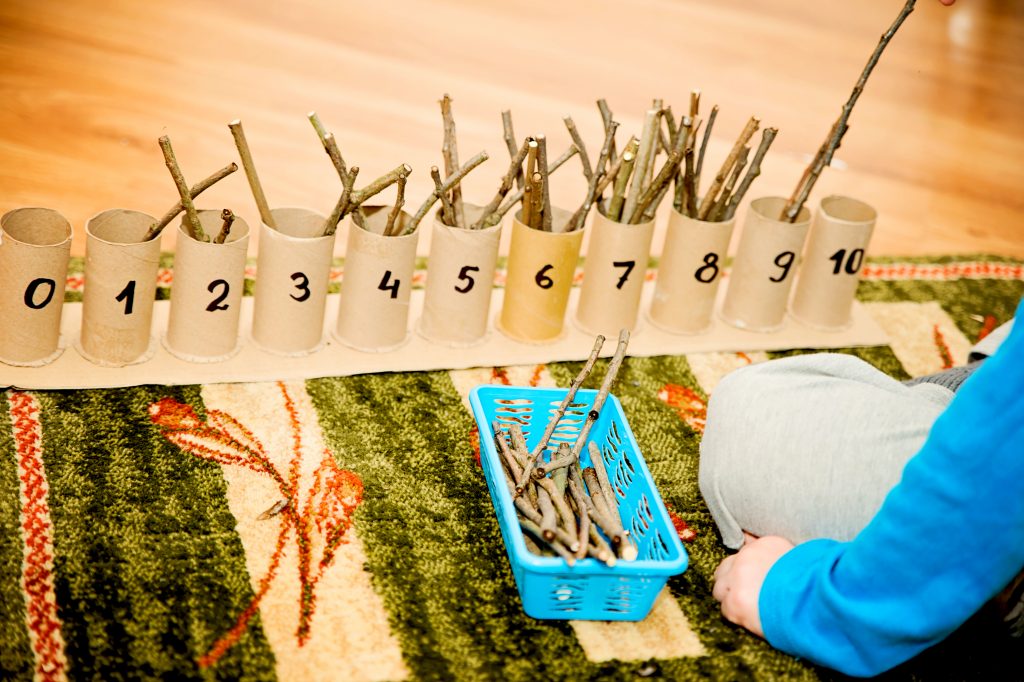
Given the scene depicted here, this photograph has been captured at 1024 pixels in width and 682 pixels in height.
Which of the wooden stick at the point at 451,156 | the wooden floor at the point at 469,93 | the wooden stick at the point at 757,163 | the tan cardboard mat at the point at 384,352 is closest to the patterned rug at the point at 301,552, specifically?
the tan cardboard mat at the point at 384,352

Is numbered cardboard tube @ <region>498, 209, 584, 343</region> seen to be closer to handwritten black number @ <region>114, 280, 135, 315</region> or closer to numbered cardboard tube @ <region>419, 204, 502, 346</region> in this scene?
numbered cardboard tube @ <region>419, 204, 502, 346</region>

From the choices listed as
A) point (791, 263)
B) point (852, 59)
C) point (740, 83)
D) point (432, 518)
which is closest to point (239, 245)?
point (432, 518)

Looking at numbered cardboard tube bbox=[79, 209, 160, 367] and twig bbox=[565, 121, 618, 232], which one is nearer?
numbered cardboard tube bbox=[79, 209, 160, 367]

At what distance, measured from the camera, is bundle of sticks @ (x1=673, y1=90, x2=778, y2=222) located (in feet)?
5.69

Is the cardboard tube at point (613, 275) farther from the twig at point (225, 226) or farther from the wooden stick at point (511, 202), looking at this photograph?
the twig at point (225, 226)

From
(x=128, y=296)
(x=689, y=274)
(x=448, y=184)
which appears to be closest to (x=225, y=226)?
(x=128, y=296)

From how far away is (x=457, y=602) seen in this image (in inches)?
51.8

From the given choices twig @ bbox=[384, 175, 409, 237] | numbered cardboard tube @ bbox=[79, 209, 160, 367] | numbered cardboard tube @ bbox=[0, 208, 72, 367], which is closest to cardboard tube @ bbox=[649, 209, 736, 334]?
twig @ bbox=[384, 175, 409, 237]

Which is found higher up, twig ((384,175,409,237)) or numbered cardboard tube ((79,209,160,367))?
twig ((384,175,409,237))

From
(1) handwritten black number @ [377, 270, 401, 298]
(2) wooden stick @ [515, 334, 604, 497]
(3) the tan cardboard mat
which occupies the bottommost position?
(3) the tan cardboard mat

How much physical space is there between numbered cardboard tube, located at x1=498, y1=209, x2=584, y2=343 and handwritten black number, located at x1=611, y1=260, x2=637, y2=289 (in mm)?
62

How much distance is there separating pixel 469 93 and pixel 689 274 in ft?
3.37

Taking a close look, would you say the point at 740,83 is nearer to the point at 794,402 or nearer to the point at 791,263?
the point at 791,263

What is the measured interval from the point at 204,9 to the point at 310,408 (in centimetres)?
158
